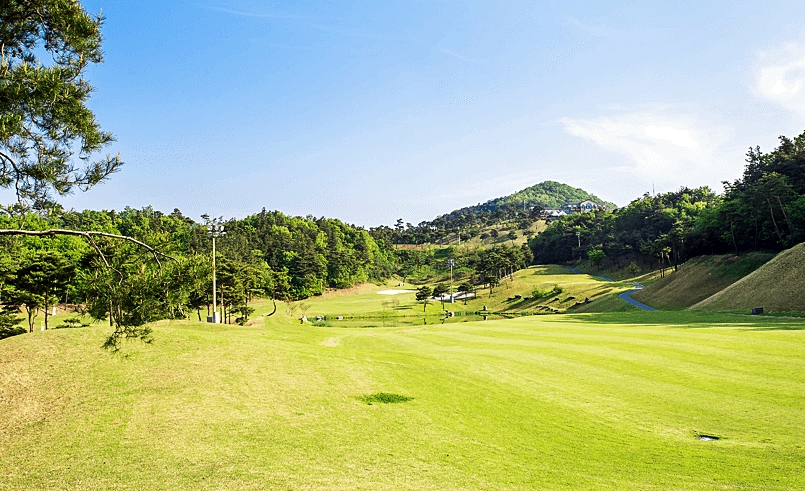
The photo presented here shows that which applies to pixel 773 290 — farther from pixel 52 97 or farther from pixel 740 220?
pixel 52 97

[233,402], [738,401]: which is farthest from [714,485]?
[233,402]

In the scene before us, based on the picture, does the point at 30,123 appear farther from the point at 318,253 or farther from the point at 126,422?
the point at 318,253

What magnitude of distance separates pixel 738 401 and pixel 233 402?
12.6 m

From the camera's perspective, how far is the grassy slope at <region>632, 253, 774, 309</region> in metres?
56.3

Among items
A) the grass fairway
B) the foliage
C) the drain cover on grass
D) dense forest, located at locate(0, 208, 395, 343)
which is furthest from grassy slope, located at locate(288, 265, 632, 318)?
the foliage

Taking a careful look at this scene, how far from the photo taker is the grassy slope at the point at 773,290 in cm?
3920

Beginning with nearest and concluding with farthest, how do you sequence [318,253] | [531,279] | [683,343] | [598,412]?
[598,412]
[683,343]
[531,279]
[318,253]

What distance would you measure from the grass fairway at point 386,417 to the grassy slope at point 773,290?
24426 mm

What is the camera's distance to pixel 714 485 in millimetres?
7547

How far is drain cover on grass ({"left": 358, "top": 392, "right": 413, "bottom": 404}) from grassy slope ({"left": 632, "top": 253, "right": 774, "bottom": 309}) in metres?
51.2

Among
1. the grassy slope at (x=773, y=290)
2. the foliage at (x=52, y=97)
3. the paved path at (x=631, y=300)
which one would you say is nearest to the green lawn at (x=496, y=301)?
the paved path at (x=631, y=300)

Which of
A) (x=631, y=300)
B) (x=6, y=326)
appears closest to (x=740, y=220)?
(x=631, y=300)

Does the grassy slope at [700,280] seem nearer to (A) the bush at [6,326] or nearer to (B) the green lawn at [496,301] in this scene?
(B) the green lawn at [496,301]

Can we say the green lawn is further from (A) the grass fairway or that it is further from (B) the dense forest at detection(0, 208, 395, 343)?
(A) the grass fairway
